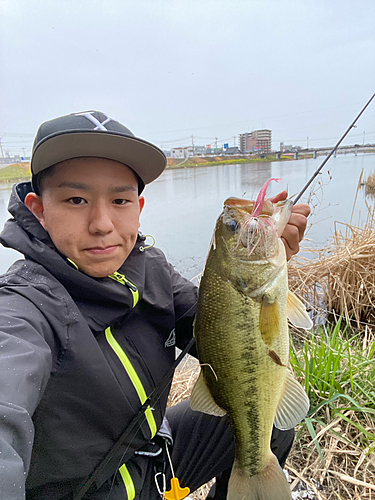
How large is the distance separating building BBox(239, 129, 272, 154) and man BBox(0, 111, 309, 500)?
7213 mm

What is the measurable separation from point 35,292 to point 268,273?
3.28 feet

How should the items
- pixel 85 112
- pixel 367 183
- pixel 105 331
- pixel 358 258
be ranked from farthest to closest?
pixel 367 183, pixel 358 258, pixel 85 112, pixel 105 331

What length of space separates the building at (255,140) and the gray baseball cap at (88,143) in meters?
7.06

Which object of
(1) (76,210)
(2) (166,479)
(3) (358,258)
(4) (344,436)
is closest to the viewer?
(1) (76,210)

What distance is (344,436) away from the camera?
2145 millimetres

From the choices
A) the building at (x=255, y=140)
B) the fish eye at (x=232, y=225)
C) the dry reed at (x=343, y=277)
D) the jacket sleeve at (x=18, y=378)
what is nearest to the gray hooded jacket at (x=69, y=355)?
the jacket sleeve at (x=18, y=378)

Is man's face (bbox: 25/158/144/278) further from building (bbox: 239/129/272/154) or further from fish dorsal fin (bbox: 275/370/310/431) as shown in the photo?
building (bbox: 239/129/272/154)

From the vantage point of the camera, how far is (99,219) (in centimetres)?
138

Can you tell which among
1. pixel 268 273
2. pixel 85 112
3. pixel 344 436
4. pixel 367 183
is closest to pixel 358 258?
pixel 344 436

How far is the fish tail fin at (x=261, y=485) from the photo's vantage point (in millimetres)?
1446

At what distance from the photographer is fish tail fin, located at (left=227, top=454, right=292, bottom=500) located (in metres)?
1.45

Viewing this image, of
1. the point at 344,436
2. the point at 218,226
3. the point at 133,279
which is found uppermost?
the point at 218,226

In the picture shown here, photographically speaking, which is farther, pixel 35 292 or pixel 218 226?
pixel 218 226

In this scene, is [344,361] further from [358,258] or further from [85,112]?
[85,112]
